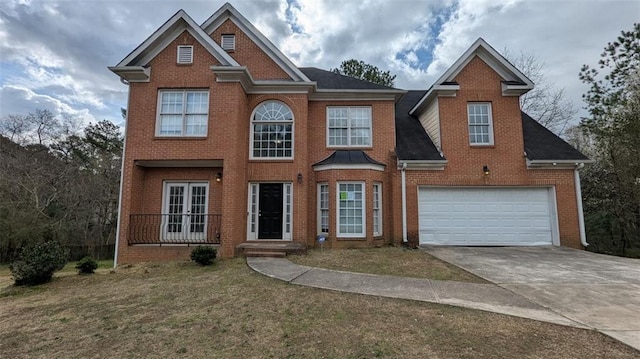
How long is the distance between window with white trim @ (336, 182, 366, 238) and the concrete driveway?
8.83 feet

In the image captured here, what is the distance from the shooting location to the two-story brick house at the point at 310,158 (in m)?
10.3

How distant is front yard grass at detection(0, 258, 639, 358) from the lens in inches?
147

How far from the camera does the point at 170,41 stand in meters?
10.6

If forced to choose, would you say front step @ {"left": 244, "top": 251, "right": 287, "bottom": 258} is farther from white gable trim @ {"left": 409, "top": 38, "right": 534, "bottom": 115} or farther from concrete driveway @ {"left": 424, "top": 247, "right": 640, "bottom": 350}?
white gable trim @ {"left": 409, "top": 38, "right": 534, "bottom": 115}

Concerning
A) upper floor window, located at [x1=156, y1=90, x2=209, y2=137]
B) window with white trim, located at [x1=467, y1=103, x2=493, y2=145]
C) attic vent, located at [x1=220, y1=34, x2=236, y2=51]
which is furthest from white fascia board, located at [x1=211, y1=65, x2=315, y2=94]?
window with white trim, located at [x1=467, y1=103, x2=493, y2=145]

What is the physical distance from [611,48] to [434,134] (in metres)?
9.80

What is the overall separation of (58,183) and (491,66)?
92.5 ft

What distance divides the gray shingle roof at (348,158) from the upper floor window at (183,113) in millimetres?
4453

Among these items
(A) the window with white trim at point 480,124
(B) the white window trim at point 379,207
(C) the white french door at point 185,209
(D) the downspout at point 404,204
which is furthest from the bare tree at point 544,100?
(C) the white french door at point 185,209

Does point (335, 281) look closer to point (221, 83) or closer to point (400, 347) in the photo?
point (400, 347)

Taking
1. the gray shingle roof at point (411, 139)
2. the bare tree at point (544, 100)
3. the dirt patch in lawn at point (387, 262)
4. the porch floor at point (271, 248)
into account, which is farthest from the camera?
the bare tree at point (544, 100)

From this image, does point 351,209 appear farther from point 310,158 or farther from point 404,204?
point 310,158

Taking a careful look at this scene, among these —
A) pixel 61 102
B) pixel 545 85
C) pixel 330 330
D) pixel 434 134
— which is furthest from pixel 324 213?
pixel 61 102

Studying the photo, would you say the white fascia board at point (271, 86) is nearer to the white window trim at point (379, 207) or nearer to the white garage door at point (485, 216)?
the white window trim at point (379, 207)
